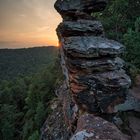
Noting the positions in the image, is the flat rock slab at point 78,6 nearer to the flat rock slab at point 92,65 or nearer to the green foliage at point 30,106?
the flat rock slab at point 92,65

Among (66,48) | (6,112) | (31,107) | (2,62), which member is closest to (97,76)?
(66,48)

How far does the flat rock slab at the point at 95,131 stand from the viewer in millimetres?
15266

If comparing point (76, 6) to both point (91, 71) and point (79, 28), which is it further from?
point (91, 71)

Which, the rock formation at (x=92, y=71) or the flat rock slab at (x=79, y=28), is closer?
the rock formation at (x=92, y=71)

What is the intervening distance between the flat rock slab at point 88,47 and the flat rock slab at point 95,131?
4.66m

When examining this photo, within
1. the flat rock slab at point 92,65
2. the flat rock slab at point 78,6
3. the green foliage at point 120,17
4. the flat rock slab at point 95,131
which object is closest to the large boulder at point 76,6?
the flat rock slab at point 78,6

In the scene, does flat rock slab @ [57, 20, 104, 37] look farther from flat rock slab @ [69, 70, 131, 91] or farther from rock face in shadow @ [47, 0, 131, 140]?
flat rock slab @ [69, 70, 131, 91]

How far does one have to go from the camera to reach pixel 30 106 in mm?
64312

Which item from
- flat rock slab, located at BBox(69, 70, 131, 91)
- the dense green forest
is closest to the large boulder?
flat rock slab, located at BBox(69, 70, 131, 91)

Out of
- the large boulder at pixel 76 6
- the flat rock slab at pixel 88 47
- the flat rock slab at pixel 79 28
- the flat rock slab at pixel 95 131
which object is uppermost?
the large boulder at pixel 76 6

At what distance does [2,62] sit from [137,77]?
17712 cm

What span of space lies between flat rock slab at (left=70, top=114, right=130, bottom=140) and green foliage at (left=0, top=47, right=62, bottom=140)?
27499 mm

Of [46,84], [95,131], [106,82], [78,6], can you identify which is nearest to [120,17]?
[78,6]

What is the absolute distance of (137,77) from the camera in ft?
101
